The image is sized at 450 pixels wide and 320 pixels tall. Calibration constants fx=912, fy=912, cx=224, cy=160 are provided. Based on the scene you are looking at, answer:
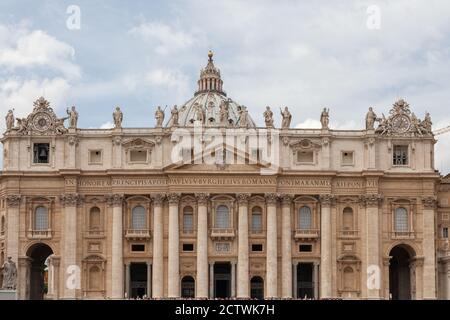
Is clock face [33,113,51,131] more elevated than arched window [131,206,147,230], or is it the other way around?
clock face [33,113,51,131]

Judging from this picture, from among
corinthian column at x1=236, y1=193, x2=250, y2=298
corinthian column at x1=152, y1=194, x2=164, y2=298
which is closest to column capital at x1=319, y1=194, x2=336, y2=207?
corinthian column at x1=236, y1=193, x2=250, y2=298

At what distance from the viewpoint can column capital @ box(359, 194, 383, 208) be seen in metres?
77.9

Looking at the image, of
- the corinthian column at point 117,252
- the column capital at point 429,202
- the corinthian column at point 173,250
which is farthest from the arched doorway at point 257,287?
the column capital at point 429,202

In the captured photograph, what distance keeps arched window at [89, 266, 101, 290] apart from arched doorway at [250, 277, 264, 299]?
13.0 m

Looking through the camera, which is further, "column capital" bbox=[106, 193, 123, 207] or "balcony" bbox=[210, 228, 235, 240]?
"column capital" bbox=[106, 193, 123, 207]

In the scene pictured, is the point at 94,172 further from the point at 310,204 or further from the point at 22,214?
the point at 310,204

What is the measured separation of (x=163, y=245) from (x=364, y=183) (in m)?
18.1

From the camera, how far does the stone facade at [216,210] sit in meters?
76.8

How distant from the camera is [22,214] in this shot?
3046 inches

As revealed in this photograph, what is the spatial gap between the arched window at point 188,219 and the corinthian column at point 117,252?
5389mm

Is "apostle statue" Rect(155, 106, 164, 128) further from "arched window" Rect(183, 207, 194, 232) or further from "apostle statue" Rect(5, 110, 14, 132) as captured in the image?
"apostle statue" Rect(5, 110, 14, 132)

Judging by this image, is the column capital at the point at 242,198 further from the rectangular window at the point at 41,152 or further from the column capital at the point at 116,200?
the rectangular window at the point at 41,152

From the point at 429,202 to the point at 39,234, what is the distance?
33.4m
